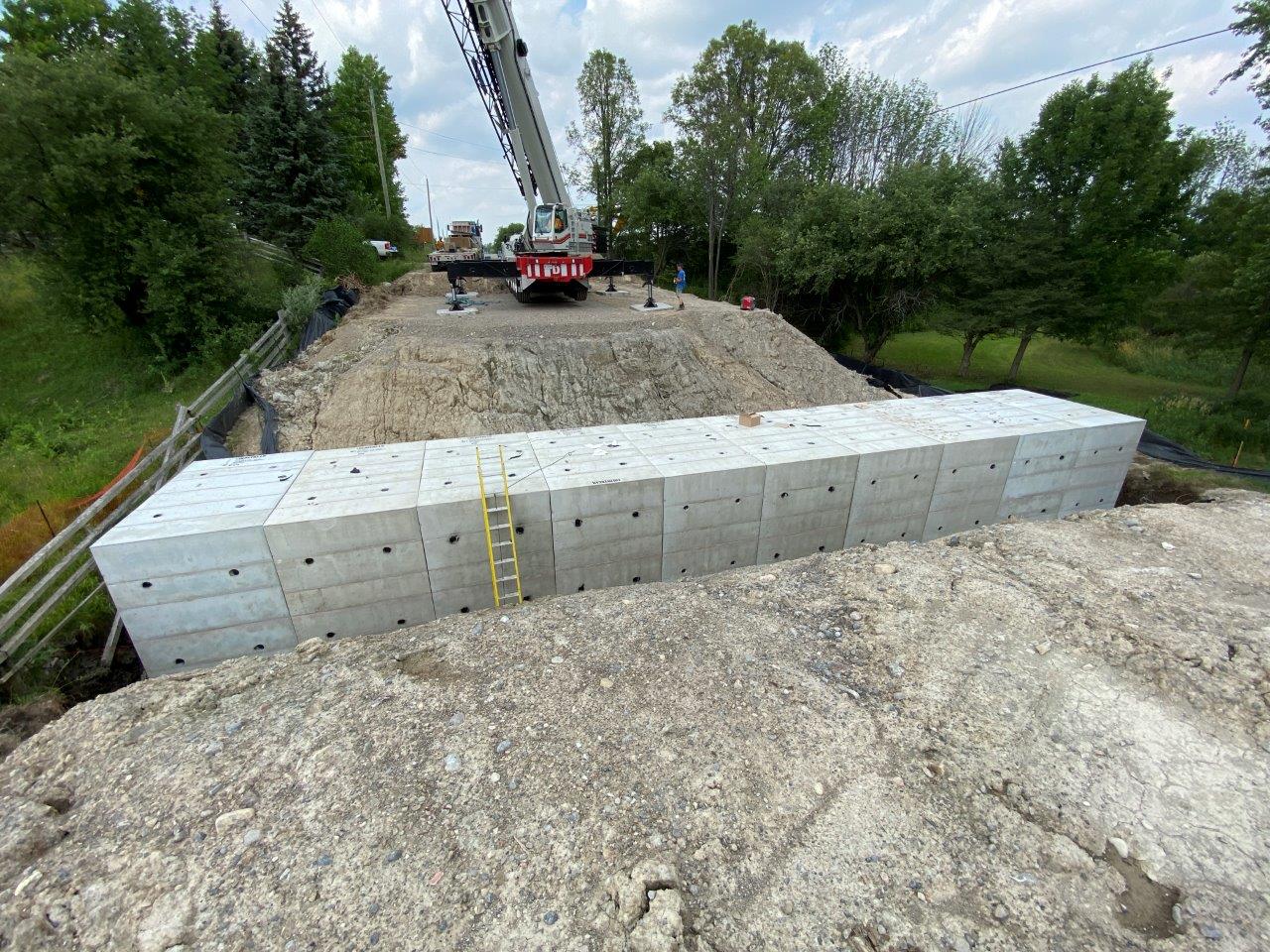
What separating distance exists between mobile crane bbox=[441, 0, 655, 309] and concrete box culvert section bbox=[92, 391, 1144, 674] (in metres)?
9.26

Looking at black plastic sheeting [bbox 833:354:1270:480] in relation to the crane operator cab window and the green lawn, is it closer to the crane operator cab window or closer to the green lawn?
the crane operator cab window

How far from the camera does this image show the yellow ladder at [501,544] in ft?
21.1

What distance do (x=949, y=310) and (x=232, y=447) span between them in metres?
21.9

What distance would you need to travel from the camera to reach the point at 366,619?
256 inches

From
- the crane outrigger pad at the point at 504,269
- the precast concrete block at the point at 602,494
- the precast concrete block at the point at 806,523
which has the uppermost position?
the crane outrigger pad at the point at 504,269

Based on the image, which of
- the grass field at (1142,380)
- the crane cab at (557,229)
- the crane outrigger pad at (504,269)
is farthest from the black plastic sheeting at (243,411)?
the grass field at (1142,380)

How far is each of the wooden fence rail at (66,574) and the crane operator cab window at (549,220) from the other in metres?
10.3

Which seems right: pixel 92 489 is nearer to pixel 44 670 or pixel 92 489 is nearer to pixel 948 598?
pixel 44 670

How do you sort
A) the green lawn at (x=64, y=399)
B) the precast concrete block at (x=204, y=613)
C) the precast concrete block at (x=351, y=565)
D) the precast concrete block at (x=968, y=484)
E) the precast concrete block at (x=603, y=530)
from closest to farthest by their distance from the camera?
the precast concrete block at (x=204, y=613) → the precast concrete block at (x=351, y=565) → the precast concrete block at (x=603, y=530) → the precast concrete block at (x=968, y=484) → the green lawn at (x=64, y=399)

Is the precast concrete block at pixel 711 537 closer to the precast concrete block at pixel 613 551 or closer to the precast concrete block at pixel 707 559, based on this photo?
the precast concrete block at pixel 707 559

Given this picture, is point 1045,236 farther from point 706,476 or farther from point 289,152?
point 289,152

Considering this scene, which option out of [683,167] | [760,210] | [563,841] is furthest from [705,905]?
[683,167]

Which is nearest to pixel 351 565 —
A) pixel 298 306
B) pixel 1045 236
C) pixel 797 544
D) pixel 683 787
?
pixel 683 787

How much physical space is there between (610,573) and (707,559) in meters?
1.49
